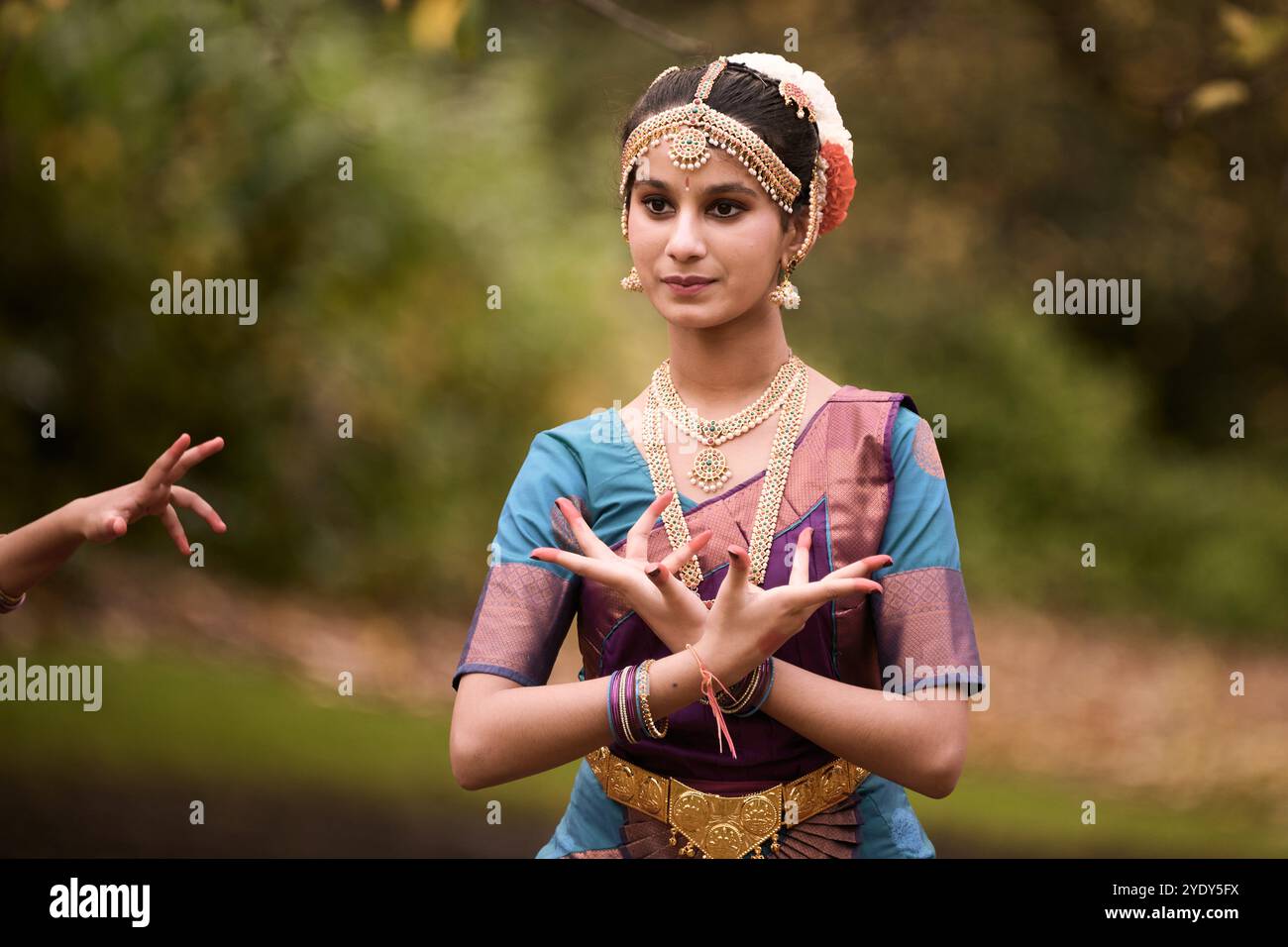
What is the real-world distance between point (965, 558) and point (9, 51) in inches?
190

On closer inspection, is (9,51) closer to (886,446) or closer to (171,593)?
(171,593)

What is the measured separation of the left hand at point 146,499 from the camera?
103 inches

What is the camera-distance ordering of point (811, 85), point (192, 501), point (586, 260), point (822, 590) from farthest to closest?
point (586, 260) < point (811, 85) < point (192, 501) < point (822, 590)

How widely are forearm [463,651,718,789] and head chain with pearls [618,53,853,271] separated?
81 cm

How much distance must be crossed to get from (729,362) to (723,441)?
143mm

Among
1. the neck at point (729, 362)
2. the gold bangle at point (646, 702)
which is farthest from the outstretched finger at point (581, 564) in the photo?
the neck at point (729, 362)

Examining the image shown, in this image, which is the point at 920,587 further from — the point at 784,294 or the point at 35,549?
the point at 35,549

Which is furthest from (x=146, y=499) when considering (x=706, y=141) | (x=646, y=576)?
(x=706, y=141)

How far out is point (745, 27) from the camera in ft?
27.9

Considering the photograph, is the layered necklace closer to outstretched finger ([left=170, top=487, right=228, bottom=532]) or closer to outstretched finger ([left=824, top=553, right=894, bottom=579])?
outstretched finger ([left=824, top=553, right=894, bottom=579])

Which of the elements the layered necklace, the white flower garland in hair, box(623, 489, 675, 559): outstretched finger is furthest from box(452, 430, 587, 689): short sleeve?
the white flower garland in hair

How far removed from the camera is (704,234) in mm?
2598

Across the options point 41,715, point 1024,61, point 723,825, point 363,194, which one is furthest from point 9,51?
point 1024,61

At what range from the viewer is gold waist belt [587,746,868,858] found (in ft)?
8.55
